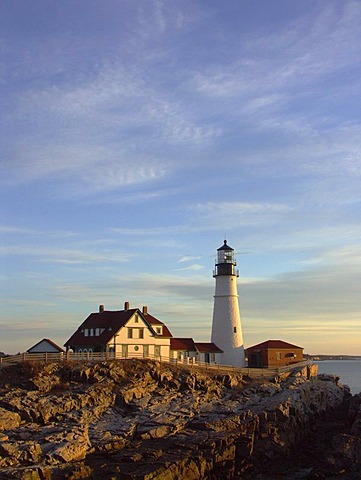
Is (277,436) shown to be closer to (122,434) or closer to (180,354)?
(122,434)

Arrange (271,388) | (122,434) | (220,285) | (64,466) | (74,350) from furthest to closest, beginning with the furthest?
1. (220,285)
2. (74,350)
3. (271,388)
4. (122,434)
5. (64,466)

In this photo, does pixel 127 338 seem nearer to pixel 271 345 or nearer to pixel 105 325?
pixel 105 325

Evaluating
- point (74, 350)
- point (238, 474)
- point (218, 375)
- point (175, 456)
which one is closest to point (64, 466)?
point (175, 456)

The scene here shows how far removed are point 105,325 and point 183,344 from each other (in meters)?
8.18

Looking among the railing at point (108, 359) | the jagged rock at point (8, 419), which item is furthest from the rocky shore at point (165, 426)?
the railing at point (108, 359)

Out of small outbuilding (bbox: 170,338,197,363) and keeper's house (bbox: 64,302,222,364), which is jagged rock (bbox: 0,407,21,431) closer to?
keeper's house (bbox: 64,302,222,364)

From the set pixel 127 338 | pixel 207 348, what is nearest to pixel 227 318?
pixel 207 348

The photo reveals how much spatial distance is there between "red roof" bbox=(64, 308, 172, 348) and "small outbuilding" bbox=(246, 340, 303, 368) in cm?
935

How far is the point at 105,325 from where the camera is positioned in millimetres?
47000

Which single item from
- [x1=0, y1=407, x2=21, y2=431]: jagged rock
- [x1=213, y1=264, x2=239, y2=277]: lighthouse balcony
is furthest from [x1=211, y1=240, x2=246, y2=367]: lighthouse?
[x1=0, y1=407, x2=21, y2=431]: jagged rock

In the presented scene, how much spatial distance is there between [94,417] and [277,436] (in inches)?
406

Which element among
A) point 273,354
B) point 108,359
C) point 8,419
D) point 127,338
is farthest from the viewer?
point 273,354

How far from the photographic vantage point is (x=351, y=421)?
126 feet

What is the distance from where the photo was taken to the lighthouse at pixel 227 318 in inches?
2093
